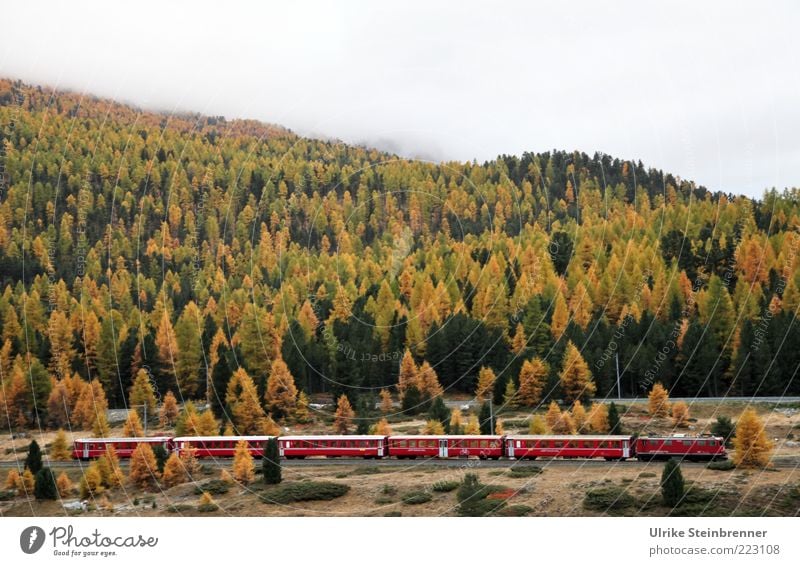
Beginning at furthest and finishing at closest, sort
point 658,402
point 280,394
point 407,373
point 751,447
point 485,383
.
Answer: point 407,373
point 485,383
point 280,394
point 658,402
point 751,447

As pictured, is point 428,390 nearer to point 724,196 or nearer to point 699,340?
point 699,340

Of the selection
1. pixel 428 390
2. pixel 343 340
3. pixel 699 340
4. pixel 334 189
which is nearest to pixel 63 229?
pixel 334 189

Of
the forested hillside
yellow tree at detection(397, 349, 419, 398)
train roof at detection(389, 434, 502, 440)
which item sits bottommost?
train roof at detection(389, 434, 502, 440)

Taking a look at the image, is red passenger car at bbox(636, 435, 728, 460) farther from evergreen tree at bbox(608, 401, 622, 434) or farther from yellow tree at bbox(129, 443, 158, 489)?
yellow tree at bbox(129, 443, 158, 489)

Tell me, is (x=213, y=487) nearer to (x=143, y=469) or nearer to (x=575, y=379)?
(x=143, y=469)

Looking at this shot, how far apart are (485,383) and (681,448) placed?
10949 millimetres

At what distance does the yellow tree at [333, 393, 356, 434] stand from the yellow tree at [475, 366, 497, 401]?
20.7ft

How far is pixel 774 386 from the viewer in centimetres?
4569

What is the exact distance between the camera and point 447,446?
37.7 meters

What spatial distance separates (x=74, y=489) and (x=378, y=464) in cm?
1182

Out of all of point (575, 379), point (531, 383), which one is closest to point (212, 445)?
point (531, 383)

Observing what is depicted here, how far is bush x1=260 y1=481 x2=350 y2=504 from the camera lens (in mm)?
33688

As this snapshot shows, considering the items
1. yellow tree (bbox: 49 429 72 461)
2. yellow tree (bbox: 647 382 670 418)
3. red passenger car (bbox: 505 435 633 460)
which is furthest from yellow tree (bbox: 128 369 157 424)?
yellow tree (bbox: 647 382 670 418)

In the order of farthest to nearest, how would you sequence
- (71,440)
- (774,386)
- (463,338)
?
(463,338)
(774,386)
(71,440)
